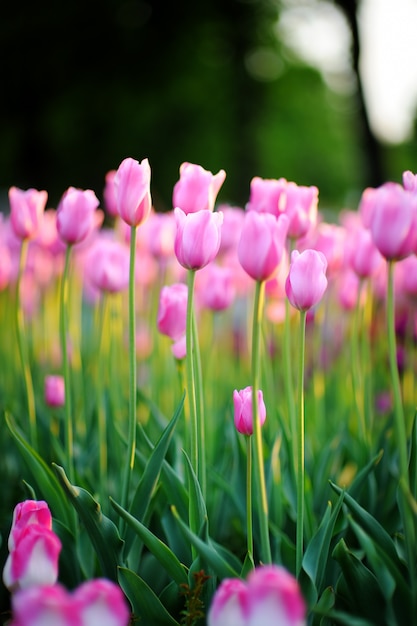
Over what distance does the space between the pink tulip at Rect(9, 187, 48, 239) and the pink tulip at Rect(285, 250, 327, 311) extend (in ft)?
2.43

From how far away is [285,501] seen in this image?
5.24 ft

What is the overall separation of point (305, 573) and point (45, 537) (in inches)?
19.7

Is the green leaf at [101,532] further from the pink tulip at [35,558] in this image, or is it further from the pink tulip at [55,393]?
the pink tulip at [55,393]

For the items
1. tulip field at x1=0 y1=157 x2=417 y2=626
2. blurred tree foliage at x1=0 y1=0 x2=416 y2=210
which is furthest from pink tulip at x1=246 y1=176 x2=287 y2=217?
blurred tree foliage at x1=0 y1=0 x2=416 y2=210

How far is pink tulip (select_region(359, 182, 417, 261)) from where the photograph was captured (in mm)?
983

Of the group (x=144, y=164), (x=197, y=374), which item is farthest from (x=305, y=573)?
(x=144, y=164)

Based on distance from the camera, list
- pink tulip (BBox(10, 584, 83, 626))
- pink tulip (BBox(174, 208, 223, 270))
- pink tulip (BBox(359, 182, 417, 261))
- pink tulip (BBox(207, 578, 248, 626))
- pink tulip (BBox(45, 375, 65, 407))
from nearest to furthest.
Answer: pink tulip (BBox(10, 584, 83, 626)) → pink tulip (BBox(207, 578, 248, 626)) → pink tulip (BBox(359, 182, 417, 261)) → pink tulip (BBox(174, 208, 223, 270)) → pink tulip (BBox(45, 375, 65, 407))

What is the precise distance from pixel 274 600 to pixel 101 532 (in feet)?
2.00

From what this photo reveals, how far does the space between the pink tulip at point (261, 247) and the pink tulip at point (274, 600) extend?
1.57 ft

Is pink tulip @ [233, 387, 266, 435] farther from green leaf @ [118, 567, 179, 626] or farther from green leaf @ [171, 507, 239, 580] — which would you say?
green leaf @ [118, 567, 179, 626]

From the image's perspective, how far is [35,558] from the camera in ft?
2.90

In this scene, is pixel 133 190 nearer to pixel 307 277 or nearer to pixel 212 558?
pixel 307 277

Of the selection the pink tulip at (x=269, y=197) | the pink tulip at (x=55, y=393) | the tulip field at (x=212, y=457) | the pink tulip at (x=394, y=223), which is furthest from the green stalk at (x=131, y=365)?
the pink tulip at (x=55, y=393)

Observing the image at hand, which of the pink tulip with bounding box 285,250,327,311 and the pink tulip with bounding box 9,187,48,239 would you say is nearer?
the pink tulip with bounding box 285,250,327,311
